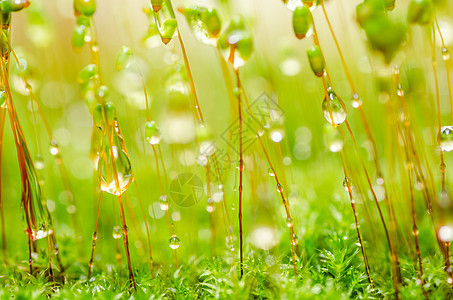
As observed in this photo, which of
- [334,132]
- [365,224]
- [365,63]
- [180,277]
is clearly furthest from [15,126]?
[365,63]

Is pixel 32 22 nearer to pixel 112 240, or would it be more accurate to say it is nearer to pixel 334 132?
pixel 112 240

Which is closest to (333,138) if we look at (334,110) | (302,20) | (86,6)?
(334,110)

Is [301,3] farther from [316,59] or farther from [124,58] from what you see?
A: [124,58]

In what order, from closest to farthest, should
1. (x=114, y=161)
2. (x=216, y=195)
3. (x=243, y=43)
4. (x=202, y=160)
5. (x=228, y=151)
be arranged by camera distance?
1. (x=243, y=43)
2. (x=114, y=161)
3. (x=202, y=160)
4. (x=216, y=195)
5. (x=228, y=151)

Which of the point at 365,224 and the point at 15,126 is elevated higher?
the point at 15,126

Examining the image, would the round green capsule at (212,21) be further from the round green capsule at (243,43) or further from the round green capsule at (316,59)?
the round green capsule at (316,59)

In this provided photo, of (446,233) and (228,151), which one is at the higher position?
(228,151)

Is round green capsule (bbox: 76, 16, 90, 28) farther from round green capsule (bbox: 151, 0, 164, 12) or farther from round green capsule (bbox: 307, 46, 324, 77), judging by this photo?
round green capsule (bbox: 307, 46, 324, 77)
